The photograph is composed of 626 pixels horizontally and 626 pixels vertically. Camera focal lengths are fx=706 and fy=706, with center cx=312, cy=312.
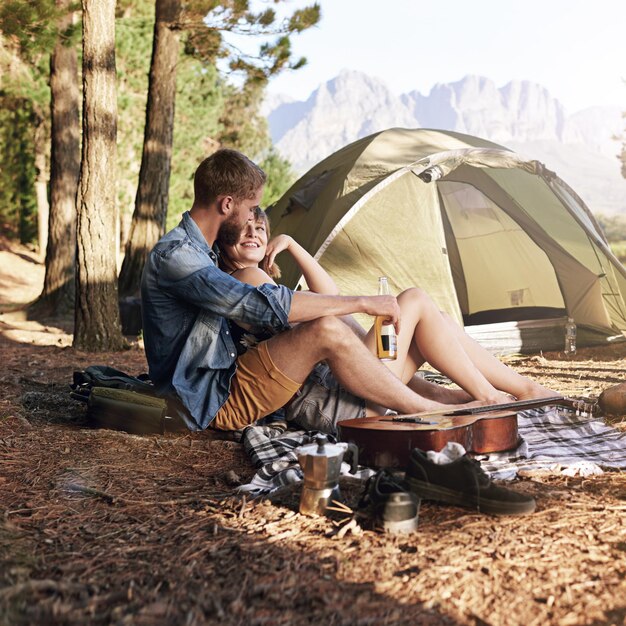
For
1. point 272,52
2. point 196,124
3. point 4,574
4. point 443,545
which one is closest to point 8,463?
point 4,574

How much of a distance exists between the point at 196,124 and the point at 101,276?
13.5m

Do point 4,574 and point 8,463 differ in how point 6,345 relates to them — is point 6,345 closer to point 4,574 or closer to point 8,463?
point 8,463

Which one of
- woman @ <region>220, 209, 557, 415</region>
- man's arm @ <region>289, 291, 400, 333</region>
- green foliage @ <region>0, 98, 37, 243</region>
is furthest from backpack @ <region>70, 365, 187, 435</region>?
green foliage @ <region>0, 98, 37, 243</region>

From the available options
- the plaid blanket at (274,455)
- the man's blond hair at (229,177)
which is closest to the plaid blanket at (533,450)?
the plaid blanket at (274,455)

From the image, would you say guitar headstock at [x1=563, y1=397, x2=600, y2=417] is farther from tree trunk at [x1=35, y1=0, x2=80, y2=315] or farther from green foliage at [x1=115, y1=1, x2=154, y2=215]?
green foliage at [x1=115, y1=1, x2=154, y2=215]

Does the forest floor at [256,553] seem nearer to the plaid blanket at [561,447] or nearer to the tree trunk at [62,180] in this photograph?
the plaid blanket at [561,447]

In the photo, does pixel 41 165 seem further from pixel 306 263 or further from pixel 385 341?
pixel 385 341

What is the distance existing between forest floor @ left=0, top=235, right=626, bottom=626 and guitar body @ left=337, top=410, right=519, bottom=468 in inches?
8.0

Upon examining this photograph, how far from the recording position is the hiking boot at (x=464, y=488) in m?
2.09

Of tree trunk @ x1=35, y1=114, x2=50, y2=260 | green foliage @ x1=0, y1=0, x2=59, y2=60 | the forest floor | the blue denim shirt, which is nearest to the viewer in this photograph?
the forest floor

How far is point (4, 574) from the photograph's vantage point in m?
1.75

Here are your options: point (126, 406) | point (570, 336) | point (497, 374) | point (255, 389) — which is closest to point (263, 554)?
point (255, 389)

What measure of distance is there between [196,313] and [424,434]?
1.09 m

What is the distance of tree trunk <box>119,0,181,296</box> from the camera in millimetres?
7883
